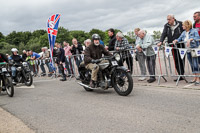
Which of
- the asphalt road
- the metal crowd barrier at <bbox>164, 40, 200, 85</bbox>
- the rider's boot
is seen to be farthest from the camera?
the rider's boot

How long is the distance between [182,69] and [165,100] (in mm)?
2550

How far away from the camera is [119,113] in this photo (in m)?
4.60

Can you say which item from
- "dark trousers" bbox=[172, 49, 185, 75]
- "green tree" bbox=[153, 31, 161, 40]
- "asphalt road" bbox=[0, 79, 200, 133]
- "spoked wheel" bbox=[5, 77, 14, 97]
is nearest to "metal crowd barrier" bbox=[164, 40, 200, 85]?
"dark trousers" bbox=[172, 49, 185, 75]

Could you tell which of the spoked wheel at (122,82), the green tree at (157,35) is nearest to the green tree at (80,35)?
the green tree at (157,35)

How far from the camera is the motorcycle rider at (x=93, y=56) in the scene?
22.0ft

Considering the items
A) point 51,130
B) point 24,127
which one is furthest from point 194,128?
point 24,127

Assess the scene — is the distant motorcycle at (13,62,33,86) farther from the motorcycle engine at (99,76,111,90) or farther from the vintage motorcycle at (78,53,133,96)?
the motorcycle engine at (99,76,111,90)

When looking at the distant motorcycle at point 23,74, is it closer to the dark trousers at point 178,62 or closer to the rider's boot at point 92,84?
the rider's boot at point 92,84

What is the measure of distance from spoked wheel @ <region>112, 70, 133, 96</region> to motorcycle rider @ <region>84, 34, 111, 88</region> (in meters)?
0.68

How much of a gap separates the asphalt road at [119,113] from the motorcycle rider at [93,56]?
827mm

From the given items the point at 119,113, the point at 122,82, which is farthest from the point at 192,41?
the point at 119,113

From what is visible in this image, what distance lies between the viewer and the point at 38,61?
54.4 feet

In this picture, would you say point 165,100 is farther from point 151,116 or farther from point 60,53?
point 60,53

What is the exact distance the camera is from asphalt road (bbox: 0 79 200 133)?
3738mm
